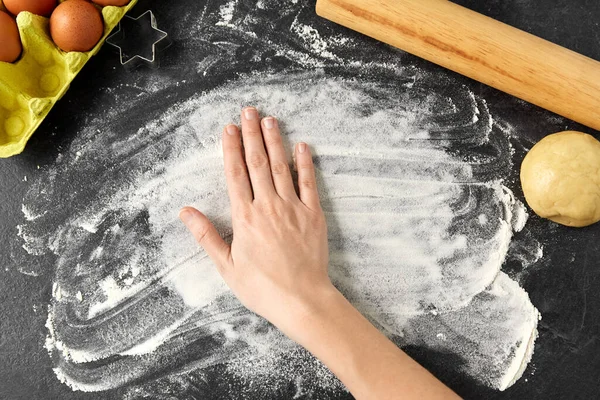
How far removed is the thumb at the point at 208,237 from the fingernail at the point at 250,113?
245mm

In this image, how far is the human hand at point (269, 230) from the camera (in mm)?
1129

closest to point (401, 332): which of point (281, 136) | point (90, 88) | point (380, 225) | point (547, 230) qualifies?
point (380, 225)

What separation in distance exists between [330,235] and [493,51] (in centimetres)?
53

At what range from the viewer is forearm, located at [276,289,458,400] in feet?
3.34

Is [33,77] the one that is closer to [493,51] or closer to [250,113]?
[250,113]

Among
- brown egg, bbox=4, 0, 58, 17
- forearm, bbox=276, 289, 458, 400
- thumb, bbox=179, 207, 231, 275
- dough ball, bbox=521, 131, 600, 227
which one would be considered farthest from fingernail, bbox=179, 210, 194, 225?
dough ball, bbox=521, 131, 600, 227

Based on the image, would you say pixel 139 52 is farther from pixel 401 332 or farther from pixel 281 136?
pixel 401 332

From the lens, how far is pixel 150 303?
4.07 ft

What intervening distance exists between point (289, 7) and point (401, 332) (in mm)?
807

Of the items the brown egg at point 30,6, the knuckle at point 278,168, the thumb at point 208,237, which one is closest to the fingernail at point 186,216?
the thumb at point 208,237

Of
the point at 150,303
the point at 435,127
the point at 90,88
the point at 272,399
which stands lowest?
the point at 272,399

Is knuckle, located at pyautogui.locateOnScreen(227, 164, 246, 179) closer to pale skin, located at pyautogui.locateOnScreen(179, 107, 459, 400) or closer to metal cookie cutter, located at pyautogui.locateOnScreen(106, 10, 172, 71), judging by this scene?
pale skin, located at pyautogui.locateOnScreen(179, 107, 459, 400)

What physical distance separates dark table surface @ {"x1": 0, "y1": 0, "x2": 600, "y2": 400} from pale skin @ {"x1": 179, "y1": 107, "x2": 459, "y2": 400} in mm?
212

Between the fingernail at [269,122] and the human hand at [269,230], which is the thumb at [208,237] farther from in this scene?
the fingernail at [269,122]
